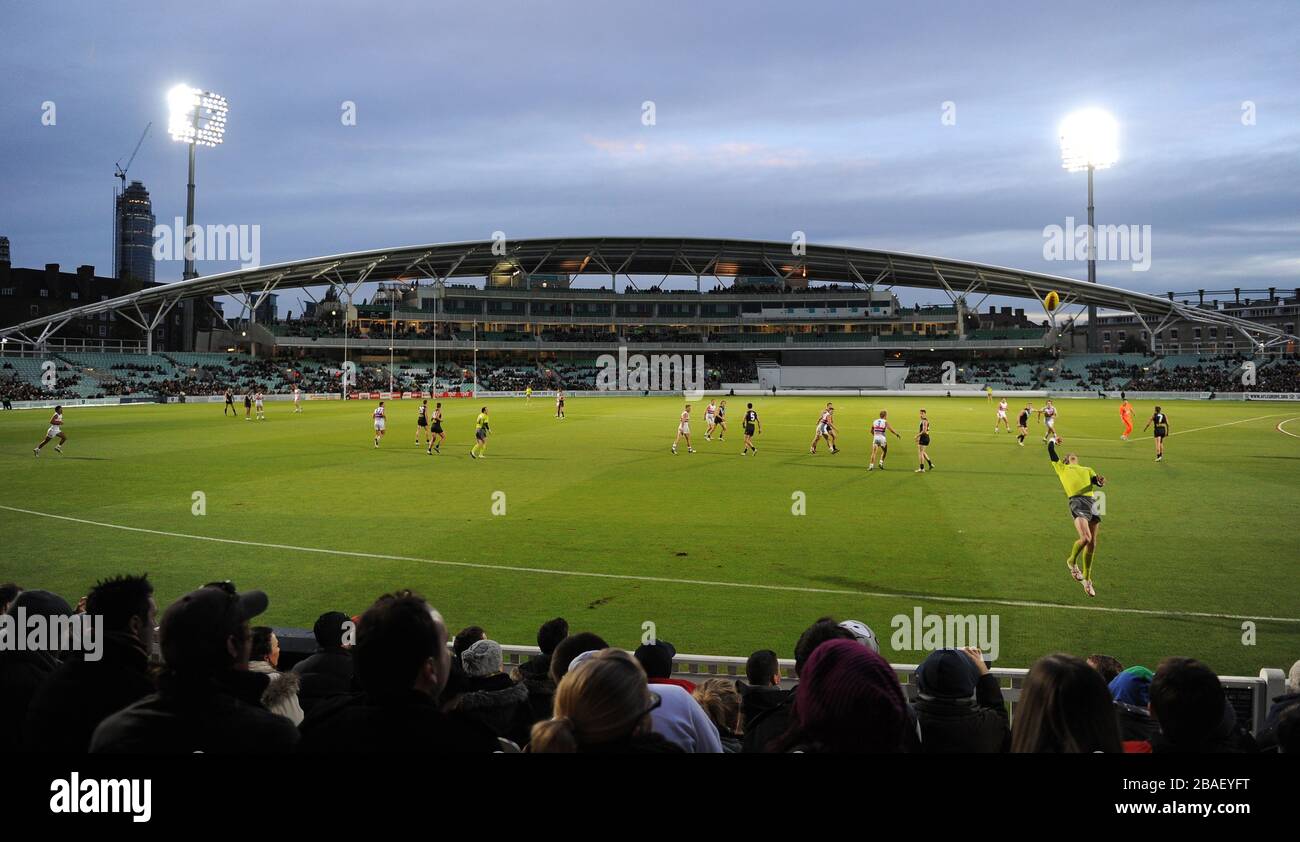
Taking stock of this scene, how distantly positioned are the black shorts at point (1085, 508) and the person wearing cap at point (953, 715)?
9151mm

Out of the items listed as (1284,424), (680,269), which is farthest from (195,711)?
(680,269)

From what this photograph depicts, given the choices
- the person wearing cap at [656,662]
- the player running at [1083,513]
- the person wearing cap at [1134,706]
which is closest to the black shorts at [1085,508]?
the player running at [1083,513]

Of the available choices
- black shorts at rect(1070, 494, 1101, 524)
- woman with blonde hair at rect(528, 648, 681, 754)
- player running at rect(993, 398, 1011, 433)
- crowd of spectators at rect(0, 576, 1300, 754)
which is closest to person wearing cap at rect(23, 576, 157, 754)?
crowd of spectators at rect(0, 576, 1300, 754)

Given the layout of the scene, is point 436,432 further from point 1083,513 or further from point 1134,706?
point 1134,706

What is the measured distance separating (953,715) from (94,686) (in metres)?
4.26

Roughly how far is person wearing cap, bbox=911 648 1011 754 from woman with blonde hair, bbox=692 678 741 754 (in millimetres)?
1104

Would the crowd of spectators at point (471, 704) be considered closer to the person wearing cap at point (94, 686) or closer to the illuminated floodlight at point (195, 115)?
the person wearing cap at point (94, 686)

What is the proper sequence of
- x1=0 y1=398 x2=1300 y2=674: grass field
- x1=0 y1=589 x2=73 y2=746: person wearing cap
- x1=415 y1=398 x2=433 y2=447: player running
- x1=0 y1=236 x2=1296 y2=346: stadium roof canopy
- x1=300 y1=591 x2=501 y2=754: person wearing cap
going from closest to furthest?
x1=300 y1=591 x2=501 y2=754: person wearing cap → x1=0 y1=589 x2=73 y2=746: person wearing cap → x1=0 y1=398 x2=1300 y2=674: grass field → x1=415 y1=398 x2=433 y2=447: player running → x1=0 y1=236 x2=1296 y2=346: stadium roof canopy

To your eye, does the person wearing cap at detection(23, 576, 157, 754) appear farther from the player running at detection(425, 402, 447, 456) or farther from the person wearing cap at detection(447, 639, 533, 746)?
the player running at detection(425, 402, 447, 456)

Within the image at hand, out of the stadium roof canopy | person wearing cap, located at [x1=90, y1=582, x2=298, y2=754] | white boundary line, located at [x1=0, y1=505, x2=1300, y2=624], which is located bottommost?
white boundary line, located at [x1=0, y1=505, x2=1300, y2=624]

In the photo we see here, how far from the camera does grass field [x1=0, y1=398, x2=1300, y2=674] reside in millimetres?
10975

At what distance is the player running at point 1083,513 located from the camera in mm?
12320
